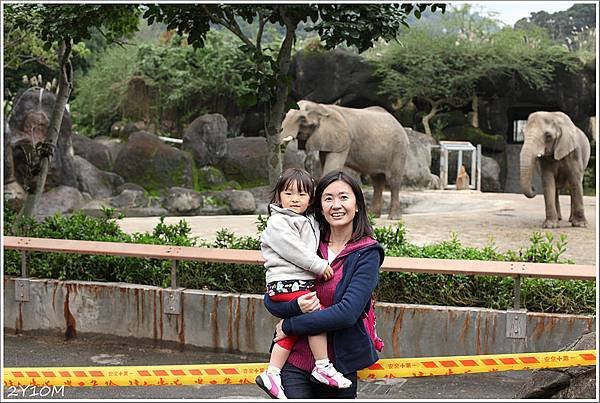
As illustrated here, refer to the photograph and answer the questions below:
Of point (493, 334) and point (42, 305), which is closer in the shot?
point (493, 334)

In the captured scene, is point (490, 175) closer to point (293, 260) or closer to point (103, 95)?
point (103, 95)

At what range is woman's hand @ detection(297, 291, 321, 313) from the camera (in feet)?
8.64

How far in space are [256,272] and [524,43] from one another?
23.0 m

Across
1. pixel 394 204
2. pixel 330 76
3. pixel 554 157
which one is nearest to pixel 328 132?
pixel 394 204

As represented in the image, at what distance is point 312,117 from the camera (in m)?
11.1

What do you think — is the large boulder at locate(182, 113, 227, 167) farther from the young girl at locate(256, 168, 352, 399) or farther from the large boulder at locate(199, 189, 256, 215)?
the young girl at locate(256, 168, 352, 399)

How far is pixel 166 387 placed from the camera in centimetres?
487

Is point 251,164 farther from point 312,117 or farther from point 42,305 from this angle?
point 42,305

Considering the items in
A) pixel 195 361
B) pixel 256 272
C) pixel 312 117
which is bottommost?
pixel 195 361

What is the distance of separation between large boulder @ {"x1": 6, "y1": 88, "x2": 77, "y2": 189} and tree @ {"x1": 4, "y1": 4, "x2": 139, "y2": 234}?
617 cm

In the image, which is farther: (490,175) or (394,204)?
(490,175)

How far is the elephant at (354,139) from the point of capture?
436 inches

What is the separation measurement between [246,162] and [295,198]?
1513cm

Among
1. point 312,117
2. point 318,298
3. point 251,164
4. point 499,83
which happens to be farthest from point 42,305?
point 499,83
